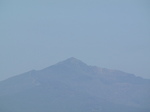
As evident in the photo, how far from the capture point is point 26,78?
34531 millimetres

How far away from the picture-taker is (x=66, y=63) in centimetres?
4141

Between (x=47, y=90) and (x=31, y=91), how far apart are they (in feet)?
4.57

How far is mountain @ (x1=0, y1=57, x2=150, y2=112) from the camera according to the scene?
2995 cm

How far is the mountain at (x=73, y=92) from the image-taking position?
29953 mm

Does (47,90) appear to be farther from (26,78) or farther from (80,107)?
(80,107)

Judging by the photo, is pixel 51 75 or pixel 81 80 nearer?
pixel 81 80

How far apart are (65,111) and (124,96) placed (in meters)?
4.77

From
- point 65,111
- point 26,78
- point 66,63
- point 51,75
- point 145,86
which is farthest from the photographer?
point 66,63

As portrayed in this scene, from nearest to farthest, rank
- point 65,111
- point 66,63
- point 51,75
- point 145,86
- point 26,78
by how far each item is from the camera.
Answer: point 65,111, point 145,86, point 26,78, point 51,75, point 66,63

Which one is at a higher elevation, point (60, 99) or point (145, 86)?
point (145, 86)

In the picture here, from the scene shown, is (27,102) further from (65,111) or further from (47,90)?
(47,90)

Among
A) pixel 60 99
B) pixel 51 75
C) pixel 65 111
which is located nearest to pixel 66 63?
pixel 51 75

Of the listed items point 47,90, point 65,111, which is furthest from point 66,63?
point 65,111

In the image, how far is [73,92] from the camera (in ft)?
110
